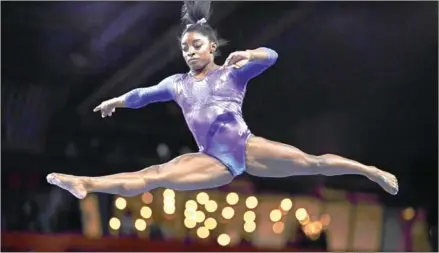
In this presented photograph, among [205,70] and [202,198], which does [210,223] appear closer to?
[202,198]

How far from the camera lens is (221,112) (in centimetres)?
206

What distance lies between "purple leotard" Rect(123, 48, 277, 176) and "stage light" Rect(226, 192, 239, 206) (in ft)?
2.43

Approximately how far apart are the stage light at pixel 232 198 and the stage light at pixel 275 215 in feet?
0.52

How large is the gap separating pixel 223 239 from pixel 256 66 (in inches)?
39.0

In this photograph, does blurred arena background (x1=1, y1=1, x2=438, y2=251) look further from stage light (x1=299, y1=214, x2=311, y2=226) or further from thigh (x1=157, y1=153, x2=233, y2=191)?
thigh (x1=157, y1=153, x2=233, y2=191)

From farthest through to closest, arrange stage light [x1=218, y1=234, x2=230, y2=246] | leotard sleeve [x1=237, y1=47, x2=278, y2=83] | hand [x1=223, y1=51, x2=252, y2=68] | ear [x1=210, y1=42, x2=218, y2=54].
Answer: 1. stage light [x1=218, y1=234, x2=230, y2=246]
2. ear [x1=210, y1=42, x2=218, y2=54]
3. leotard sleeve [x1=237, y1=47, x2=278, y2=83]
4. hand [x1=223, y1=51, x2=252, y2=68]

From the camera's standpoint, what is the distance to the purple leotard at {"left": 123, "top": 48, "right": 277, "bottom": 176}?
2.06m

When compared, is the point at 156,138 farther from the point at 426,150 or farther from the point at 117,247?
the point at 426,150

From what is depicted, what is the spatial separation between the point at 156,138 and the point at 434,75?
1201mm

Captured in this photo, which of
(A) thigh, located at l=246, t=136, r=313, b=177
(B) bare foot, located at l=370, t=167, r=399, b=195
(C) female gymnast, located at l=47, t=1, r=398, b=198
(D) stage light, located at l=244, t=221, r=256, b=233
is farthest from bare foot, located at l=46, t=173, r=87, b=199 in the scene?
(D) stage light, located at l=244, t=221, r=256, b=233

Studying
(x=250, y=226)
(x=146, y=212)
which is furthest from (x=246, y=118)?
(x=146, y=212)

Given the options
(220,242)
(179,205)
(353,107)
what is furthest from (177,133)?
(353,107)

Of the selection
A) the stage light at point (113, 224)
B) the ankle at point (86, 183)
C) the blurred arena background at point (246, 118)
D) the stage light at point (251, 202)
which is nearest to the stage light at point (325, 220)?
the blurred arena background at point (246, 118)

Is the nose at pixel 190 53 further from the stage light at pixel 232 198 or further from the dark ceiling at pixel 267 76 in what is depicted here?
the stage light at pixel 232 198
